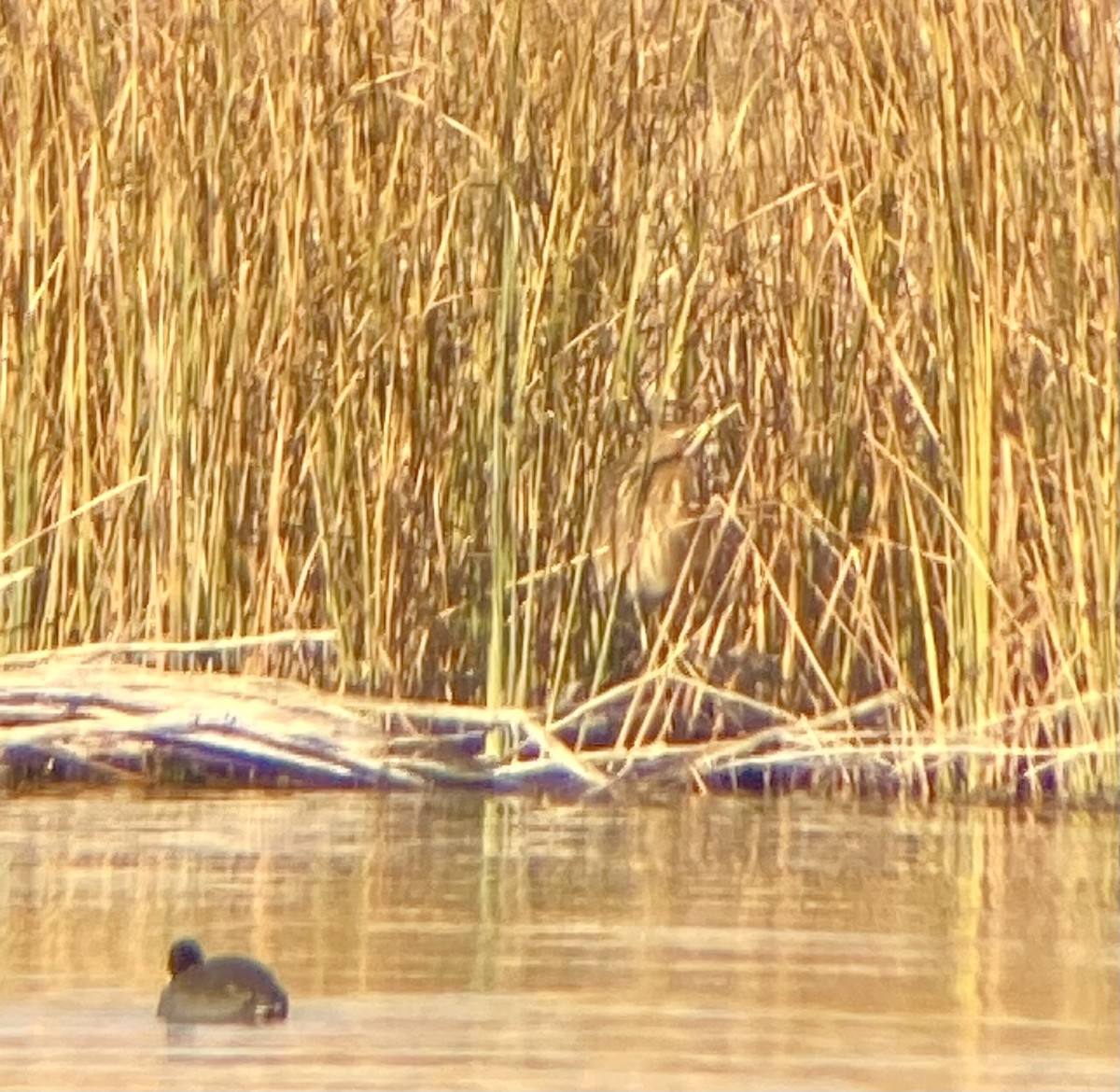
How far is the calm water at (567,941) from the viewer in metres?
4.09

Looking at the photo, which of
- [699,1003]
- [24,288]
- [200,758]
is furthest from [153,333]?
[699,1003]

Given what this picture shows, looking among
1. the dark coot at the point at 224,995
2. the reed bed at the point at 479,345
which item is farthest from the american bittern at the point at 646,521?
the dark coot at the point at 224,995

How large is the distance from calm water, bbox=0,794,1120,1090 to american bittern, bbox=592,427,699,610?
1.29ft

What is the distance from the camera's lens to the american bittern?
6.03 m

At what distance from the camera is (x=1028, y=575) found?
231 inches

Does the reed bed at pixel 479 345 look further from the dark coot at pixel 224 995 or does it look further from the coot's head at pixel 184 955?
the dark coot at pixel 224 995

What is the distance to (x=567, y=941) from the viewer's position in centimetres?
480

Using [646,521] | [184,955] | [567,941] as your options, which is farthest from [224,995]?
[646,521]

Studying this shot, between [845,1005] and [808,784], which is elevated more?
[808,784]

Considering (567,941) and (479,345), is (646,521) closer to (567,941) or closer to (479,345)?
(479,345)

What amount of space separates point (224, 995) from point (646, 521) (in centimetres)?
195

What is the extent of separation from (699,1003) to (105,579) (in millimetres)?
2029

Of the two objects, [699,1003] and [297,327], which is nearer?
[699,1003]

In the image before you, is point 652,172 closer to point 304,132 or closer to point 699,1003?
point 304,132
